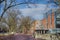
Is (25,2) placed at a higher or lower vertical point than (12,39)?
higher

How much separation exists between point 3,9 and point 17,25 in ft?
101

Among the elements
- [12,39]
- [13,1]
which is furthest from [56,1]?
[12,39]

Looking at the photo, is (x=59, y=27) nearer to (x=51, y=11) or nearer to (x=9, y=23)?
(x=9, y=23)

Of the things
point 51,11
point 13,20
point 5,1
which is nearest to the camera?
point 5,1

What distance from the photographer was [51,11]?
1578cm

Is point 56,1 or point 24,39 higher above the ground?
point 56,1

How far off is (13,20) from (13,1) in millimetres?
28630

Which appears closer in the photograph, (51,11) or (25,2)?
(25,2)

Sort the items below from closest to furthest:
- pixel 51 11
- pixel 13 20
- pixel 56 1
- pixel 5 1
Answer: pixel 5 1 → pixel 56 1 → pixel 51 11 → pixel 13 20

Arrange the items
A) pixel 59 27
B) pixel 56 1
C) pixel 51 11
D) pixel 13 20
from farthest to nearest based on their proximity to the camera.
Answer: pixel 59 27 → pixel 13 20 → pixel 51 11 → pixel 56 1

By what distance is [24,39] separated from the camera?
36.3 ft

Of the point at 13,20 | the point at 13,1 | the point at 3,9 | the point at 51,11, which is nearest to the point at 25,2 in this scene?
the point at 13,1

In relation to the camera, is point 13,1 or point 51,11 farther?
point 51,11

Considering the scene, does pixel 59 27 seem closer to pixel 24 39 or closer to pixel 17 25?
pixel 17 25
